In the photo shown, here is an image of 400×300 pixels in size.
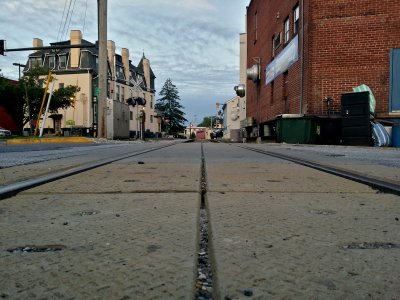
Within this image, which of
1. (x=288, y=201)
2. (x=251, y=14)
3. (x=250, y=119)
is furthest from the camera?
(x=251, y=14)

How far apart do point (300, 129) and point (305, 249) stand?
1351cm

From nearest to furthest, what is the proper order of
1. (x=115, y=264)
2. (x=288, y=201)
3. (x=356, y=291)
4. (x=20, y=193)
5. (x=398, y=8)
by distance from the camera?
(x=356, y=291) → (x=115, y=264) → (x=288, y=201) → (x=20, y=193) → (x=398, y=8)

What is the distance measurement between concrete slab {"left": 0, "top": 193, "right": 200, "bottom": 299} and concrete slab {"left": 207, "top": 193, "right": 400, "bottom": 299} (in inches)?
4.8

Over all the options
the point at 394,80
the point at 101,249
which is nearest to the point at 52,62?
the point at 394,80

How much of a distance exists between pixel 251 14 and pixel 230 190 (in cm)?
2926

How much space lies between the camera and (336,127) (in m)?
14.3

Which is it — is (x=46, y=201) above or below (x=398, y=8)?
below

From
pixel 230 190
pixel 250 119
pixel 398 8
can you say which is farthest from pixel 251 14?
pixel 230 190

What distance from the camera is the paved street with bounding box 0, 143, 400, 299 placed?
0.94 meters

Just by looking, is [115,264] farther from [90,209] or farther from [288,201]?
[288,201]

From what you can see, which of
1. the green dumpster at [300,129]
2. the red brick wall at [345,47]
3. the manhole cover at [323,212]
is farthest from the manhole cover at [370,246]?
the red brick wall at [345,47]

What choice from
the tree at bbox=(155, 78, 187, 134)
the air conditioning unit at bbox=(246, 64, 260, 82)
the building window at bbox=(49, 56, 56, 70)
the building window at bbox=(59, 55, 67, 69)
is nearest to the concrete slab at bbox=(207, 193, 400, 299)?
the air conditioning unit at bbox=(246, 64, 260, 82)

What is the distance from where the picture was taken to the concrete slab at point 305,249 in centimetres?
94

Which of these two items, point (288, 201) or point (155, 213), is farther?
point (288, 201)
